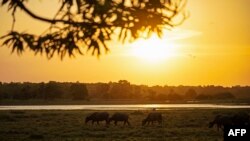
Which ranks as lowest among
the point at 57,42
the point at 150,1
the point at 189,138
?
the point at 189,138

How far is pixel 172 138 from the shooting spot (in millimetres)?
25922

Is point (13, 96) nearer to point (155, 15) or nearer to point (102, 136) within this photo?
point (102, 136)

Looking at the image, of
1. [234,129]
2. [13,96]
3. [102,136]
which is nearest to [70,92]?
[13,96]

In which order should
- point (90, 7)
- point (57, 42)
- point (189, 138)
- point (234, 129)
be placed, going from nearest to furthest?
point (90, 7), point (57, 42), point (234, 129), point (189, 138)

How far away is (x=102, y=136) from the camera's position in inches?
1085

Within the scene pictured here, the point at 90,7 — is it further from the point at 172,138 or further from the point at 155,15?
the point at 172,138

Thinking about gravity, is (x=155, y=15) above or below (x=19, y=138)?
above

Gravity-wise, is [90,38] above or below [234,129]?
above

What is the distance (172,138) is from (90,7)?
781 inches

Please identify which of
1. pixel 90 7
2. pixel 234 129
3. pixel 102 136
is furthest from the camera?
pixel 102 136

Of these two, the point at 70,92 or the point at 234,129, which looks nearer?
the point at 234,129

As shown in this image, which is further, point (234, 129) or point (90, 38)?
point (234, 129)

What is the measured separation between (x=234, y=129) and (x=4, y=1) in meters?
3.89

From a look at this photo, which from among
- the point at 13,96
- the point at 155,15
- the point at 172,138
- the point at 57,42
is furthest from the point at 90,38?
the point at 13,96
